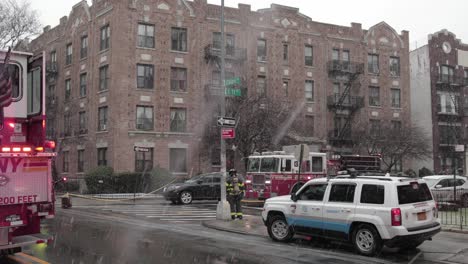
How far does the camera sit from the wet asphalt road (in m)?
9.65

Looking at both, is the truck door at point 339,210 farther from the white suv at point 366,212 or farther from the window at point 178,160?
the window at point 178,160

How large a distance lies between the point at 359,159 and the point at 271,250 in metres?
10.3

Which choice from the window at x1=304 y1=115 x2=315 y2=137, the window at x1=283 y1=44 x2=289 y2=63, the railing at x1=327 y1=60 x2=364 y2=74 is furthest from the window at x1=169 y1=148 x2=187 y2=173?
the railing at x1=327 y1=60 x2=364 y2=74

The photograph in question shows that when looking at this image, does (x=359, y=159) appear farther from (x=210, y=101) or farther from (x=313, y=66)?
(x=313, y=66)

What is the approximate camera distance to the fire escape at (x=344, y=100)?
43438 mm

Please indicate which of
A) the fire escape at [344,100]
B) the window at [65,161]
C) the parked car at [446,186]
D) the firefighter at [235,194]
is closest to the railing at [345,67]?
the fire escape at [344,100]

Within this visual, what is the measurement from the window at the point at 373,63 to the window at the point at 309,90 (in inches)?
258

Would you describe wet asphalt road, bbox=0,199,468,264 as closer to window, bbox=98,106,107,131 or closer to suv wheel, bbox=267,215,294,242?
suv wheel, bbox=267,215,294,242

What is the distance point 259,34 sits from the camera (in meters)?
40.5

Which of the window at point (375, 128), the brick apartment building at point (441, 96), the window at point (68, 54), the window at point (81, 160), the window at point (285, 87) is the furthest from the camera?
the brick apartment building at point (441, 96)

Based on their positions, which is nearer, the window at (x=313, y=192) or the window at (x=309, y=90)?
the window at (x=313, y=192)

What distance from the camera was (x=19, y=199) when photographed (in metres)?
7.82

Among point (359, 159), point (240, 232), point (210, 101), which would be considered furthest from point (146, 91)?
point (240, 232)

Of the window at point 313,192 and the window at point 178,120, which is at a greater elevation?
the window at point 178,120
